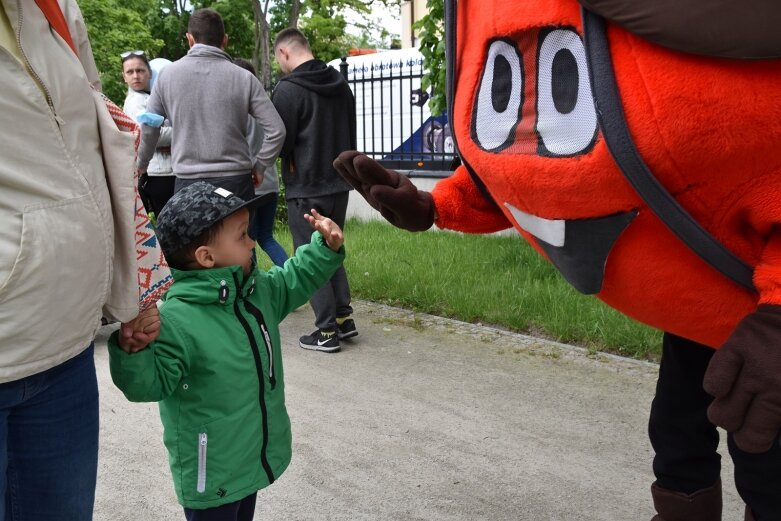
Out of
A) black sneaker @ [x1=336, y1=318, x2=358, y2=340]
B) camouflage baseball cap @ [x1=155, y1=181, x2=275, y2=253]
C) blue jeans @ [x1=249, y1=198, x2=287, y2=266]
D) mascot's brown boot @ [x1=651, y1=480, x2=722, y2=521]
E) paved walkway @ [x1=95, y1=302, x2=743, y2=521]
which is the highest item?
camouflage baseball cap @ [x1=155, y1=181, x2=275, y2=253]

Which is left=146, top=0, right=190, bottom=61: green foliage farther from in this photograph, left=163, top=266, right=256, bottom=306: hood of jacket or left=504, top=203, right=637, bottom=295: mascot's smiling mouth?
left=504, top=203, right=637, bottom=295: mascot's smiling mouth

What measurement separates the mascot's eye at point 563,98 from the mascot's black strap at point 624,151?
40 mm

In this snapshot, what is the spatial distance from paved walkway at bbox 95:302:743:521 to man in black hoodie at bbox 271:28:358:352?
0.21 metres

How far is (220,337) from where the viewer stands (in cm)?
222

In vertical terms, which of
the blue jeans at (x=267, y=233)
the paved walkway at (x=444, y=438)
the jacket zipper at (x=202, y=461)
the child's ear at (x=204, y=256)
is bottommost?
the paved walkway at (x=444, y=438)

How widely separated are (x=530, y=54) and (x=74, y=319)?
3.56 feet

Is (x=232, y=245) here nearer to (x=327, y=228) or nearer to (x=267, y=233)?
(x=327, y=228)

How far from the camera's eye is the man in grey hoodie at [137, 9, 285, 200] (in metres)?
4.83

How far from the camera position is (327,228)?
8.09 feet

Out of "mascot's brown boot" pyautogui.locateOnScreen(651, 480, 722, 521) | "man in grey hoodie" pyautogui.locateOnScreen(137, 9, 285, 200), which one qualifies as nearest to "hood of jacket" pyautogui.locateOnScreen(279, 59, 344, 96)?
"man in grey hoodie" pyautogui.locateOnScreen(137, 9, 285, 200)

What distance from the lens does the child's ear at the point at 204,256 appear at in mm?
2234

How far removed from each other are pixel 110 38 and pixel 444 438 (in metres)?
13.7

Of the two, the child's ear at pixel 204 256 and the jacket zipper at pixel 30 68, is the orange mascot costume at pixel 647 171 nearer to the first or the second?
the child's ear at pixel 204 256

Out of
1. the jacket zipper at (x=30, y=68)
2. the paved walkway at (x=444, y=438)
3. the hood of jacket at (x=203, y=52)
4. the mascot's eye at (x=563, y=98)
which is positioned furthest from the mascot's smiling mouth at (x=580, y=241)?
the hood of jacket at (x=203, y=52)
